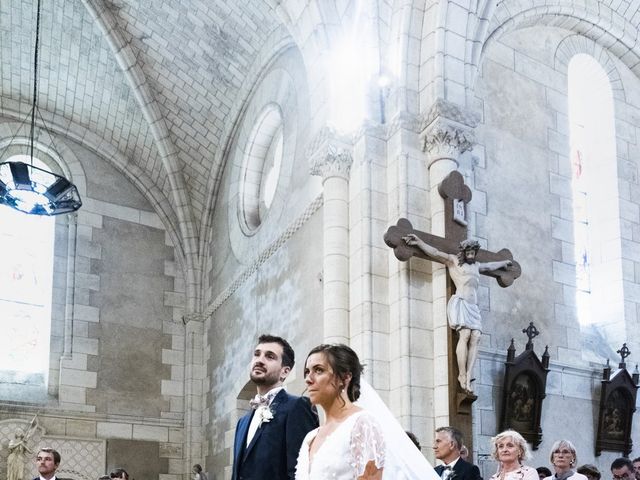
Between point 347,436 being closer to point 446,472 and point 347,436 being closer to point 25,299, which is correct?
point 446,472

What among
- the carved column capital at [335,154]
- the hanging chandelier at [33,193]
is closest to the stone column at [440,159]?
the carved column capital at [335,154]

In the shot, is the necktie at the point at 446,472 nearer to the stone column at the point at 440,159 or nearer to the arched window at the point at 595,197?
the stone column at the point at 440,159

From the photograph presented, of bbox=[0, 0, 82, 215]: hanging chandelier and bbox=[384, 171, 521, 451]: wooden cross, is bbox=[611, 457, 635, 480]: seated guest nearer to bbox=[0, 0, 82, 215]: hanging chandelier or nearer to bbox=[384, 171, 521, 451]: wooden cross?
bbox=[384, 171, 521, 451]: wooden cross

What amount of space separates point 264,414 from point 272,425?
57 millimetres

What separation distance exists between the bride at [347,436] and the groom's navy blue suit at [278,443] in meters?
0.37

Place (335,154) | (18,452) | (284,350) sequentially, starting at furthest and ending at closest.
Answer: (18,452)
(335,154)
(284,350)

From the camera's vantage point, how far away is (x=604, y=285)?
1105 cm

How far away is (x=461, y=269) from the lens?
8.52 metres

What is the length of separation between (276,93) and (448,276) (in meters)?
5.16

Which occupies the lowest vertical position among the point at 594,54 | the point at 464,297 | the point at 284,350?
the point at 284,350

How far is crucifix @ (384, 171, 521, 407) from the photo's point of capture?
836 cm

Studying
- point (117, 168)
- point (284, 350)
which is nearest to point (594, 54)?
point (117, 168)

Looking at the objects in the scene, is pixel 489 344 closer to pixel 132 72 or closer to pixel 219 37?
pixel 219 37

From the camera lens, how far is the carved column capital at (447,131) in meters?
9.16
